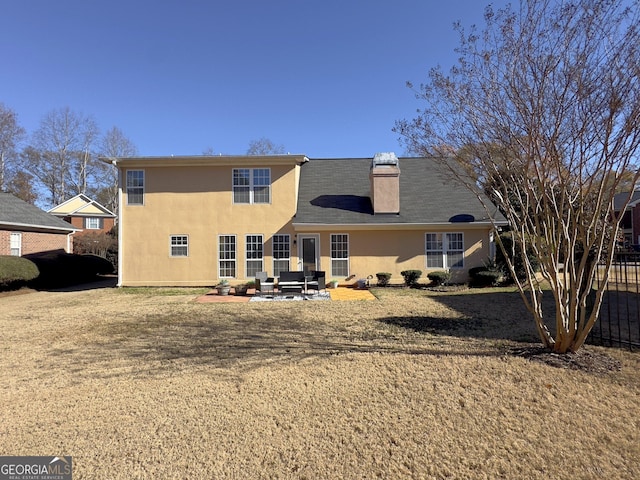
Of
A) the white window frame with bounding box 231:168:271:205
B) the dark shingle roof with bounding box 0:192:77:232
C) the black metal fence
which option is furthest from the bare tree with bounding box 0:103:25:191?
the black metal fence

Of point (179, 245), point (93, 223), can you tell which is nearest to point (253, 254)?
point (179, 245)

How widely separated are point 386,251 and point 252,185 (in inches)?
267

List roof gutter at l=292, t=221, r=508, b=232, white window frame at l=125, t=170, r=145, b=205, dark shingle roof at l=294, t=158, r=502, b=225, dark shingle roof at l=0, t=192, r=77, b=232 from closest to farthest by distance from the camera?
roof gutter at l=292, t=221, r=508, b=232 → dark shingle roof at l=294, t=158, r=502, b=225 → white window frame at l=125, t=170, r=145, b=205 → dark shingle roof at l=0, t=192, r=77, b=232

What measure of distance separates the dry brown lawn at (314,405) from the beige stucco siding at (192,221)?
26.0ft

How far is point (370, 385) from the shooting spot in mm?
4375

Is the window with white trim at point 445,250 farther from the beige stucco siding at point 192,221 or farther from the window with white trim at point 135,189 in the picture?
the window with white trim at point 135,189

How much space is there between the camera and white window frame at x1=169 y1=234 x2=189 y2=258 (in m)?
15.3

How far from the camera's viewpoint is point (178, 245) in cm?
1534

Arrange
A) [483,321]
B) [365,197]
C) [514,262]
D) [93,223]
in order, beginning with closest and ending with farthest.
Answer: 1. [483,321]
2. [514,262]
3. [365,197]
4. [93,223]

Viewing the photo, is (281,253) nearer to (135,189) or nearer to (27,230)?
(135,189)

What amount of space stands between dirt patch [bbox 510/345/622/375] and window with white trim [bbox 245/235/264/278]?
446 inches

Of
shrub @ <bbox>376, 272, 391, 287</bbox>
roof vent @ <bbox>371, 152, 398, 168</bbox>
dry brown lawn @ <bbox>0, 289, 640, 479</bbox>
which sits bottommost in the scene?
dry brown lawn @ <bbox>0, 289, 640, 479</bbox>

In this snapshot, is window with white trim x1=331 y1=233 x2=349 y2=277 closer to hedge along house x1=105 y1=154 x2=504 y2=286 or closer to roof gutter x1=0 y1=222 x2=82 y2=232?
hedge along house x1=105 y1=154 x2=504 y2=286

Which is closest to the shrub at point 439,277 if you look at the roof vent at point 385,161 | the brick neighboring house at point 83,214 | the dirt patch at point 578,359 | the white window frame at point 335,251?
the white window frame at point 335,251
